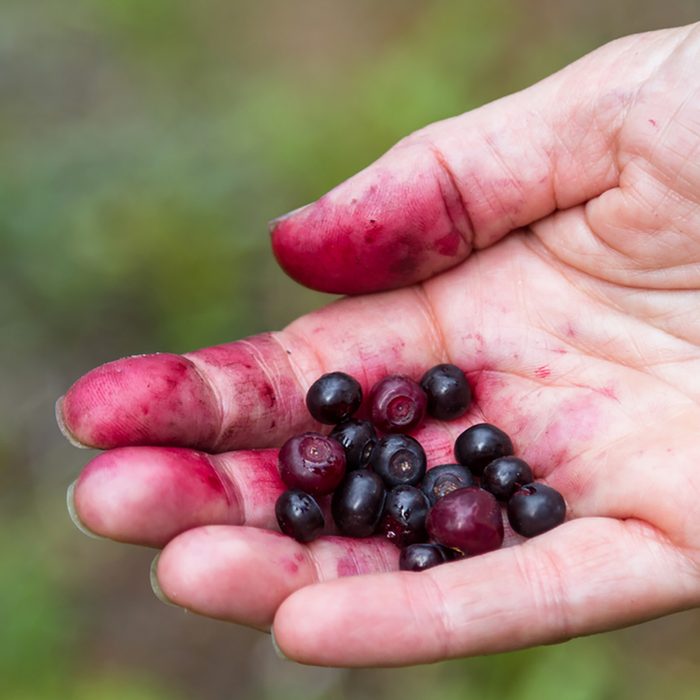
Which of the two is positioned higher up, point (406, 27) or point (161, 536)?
point (406, 27)

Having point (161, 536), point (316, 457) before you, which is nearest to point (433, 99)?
A: point (316, 457)

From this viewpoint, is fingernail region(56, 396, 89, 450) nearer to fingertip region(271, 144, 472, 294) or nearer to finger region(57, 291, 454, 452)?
finger region(57, 291, 454, 452)

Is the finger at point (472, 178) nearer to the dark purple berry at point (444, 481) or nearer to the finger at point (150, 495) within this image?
the dark purple berry at point (444, 481)

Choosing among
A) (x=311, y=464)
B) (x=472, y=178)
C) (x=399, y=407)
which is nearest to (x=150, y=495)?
(x=311, y=464)

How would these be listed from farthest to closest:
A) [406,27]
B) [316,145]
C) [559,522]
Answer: [406,27] < [316,145] < [559,522]

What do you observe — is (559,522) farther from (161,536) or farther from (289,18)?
(289,18)

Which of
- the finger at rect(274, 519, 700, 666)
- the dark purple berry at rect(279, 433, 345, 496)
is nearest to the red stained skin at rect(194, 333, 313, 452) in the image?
the dark purple berry at rect(279, 433, 345, 496)

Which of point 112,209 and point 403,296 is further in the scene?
point 112,209
